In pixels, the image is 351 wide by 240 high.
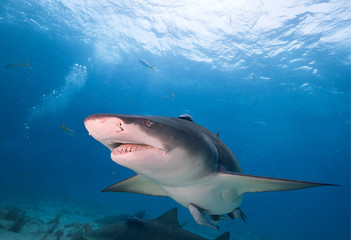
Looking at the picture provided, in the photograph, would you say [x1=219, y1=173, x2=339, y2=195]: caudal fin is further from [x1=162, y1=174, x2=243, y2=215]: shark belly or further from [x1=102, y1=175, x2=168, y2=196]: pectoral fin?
[x1=102, y1=175, x2=168, y2=196]: pectoral fin

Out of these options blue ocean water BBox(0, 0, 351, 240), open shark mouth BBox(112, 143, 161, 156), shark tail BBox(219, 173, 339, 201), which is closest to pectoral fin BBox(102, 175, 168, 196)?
shark tail BBox(219, 173, 339, 201)

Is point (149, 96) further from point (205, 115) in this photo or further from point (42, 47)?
point (42, 47)

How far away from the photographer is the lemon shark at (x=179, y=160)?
1.76m

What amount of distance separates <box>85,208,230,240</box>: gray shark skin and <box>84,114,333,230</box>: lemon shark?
826 millimetres

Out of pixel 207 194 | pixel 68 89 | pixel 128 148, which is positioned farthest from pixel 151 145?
pixel 68 89

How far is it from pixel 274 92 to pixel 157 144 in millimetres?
25063

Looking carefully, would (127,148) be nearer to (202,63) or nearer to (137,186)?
(137,186)

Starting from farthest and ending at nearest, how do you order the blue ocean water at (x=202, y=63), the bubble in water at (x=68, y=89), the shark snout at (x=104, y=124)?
the bubble in water at (x=68, y=89), the blue ocean water at (x=202, y=63), the shark snout at (x=104, y=124)

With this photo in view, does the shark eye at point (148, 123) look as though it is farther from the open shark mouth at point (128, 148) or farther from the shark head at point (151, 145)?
the open shark mouth at point (128, 148)

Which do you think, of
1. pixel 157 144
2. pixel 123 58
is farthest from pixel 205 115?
pixel 157 144

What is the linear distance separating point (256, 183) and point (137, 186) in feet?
7.14

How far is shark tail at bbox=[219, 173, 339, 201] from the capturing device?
91.3 inches

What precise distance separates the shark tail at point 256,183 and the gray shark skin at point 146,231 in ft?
4.88

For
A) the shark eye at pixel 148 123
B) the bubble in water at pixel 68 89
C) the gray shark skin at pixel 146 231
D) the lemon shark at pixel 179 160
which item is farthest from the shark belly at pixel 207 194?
the bubble in water at pixel 68 89
